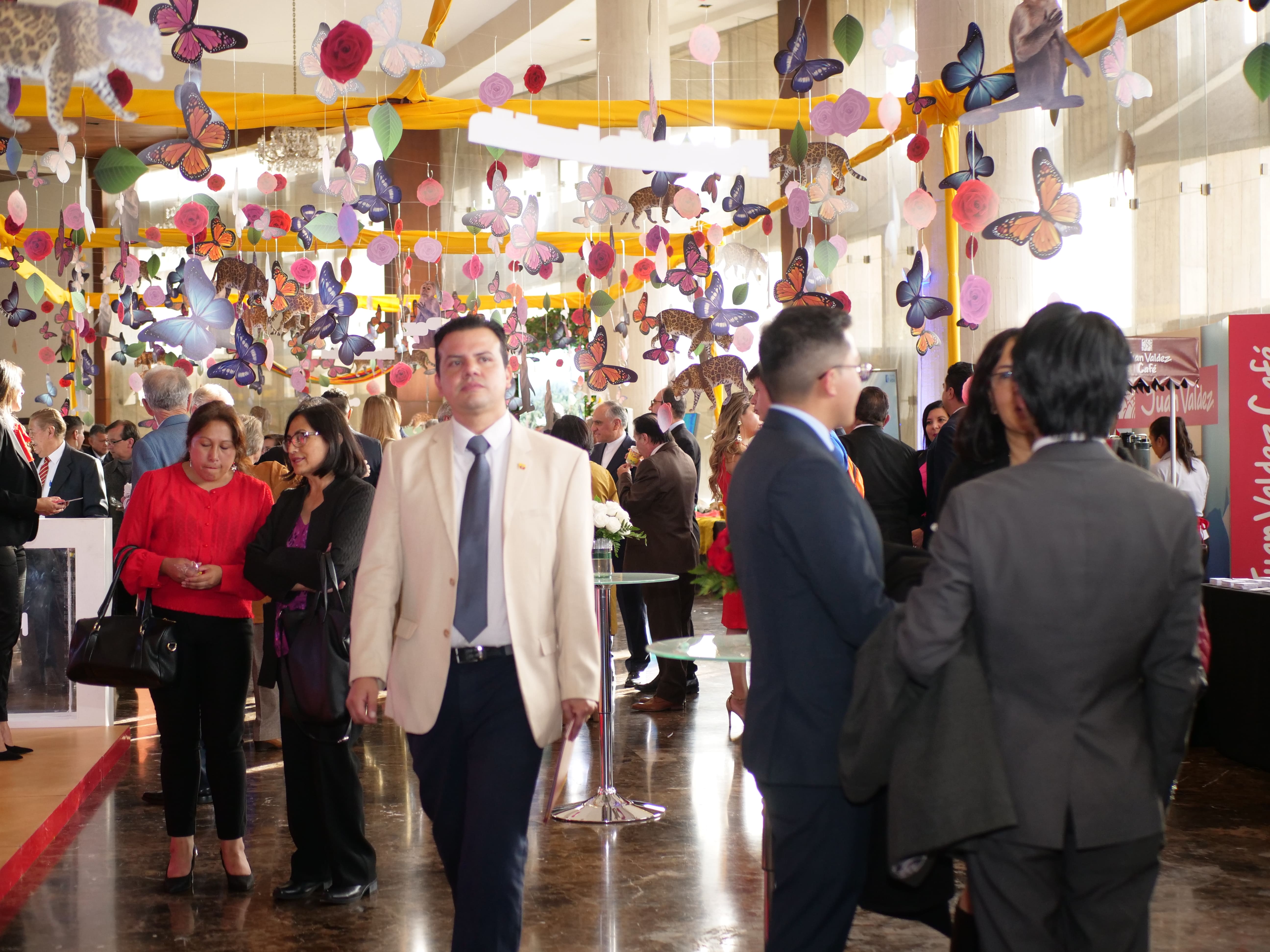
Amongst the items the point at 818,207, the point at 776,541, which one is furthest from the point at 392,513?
the point at 818,207

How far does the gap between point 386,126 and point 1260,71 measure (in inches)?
146

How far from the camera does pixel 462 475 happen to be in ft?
9.48

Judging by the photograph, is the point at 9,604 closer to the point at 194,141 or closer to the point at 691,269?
the point at 194,141

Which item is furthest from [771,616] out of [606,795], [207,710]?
[606,795]

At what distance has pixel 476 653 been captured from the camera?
9.04ft

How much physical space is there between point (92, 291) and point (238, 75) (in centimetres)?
467

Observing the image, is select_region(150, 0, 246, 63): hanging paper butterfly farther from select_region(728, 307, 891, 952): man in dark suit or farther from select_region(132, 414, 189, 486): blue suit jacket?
select_region(728, 307, 891, 952): man in dark suit

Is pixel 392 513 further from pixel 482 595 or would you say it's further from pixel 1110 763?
pixel 1110 763

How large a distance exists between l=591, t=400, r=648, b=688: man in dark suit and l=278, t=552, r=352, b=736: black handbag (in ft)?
9.59

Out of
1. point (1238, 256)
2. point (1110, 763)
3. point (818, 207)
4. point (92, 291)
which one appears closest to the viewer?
point (1110, 763)

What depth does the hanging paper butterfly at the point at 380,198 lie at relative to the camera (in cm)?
756

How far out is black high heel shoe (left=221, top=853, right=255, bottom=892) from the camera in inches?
162

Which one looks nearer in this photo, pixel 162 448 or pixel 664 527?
pixel 162 448

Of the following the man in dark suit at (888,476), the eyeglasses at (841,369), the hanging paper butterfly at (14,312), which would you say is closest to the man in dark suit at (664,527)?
the man in dark suit at (888,476)
